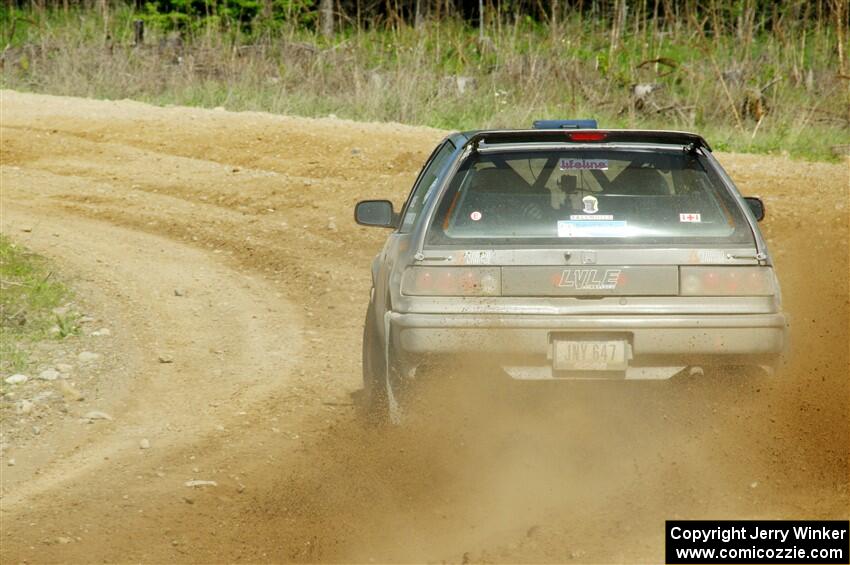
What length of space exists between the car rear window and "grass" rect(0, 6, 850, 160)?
10107 millimetres

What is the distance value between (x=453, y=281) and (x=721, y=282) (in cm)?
114

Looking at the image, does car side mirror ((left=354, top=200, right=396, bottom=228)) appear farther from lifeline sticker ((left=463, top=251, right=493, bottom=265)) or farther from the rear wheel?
lifeline sticker ((left=463, top=251, right=493, bottom=265))

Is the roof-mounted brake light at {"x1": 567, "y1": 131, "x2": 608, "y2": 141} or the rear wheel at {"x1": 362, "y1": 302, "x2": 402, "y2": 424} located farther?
the roof-mounted brake light at {"x1": 567, "y1": 131, "x2": 608, "y2": 141}

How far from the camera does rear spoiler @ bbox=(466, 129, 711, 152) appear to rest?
245 inches

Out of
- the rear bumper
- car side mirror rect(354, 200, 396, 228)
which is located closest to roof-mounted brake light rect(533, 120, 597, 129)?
car side mirror rect(354, 200, 396, 228)

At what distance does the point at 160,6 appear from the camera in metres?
26.5

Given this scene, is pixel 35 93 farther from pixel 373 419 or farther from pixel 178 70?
pixel 373 419

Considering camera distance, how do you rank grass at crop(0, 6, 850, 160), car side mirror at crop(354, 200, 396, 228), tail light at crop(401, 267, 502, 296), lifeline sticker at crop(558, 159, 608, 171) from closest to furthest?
1. tail light at crop(401, 267, 502, 296)
2. lifeline sticker at crop(558, 159, 608, 171)
3. car side mirror at crop(354, 200, 396, 228)
4. grass at crop(0, 6, 850, 160)

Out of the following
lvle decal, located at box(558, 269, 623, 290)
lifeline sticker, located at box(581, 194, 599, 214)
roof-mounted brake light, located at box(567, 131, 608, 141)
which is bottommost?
lvle decal, located at box(558, 269, 623, 290)

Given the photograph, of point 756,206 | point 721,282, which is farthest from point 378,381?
point 756,206

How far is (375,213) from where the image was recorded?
23.2ft

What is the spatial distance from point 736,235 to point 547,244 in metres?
0.84

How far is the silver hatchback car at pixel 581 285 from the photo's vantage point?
5.66 m

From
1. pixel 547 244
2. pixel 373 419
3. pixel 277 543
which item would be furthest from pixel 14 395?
pixel 547 244
